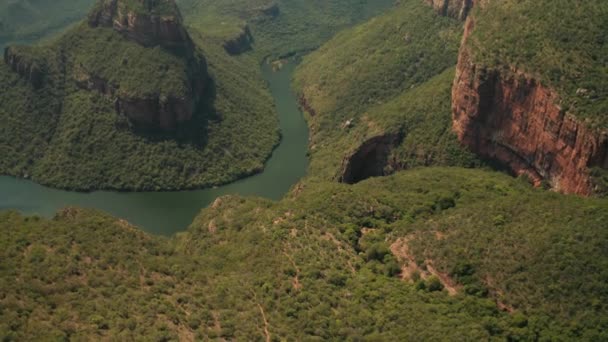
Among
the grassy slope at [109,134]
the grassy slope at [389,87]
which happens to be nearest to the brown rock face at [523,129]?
the grassy slope at [389,87]

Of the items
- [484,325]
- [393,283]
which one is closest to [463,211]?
[393,283]

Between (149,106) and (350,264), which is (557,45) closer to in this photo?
(350,264)

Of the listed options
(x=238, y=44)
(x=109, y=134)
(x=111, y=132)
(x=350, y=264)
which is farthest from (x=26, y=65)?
(x=350, y=264)

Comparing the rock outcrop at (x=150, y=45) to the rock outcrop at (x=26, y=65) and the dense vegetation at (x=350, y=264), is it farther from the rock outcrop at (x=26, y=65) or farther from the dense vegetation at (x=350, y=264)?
the dense vegetation at (x=350, y=264)

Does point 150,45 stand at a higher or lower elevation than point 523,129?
lower

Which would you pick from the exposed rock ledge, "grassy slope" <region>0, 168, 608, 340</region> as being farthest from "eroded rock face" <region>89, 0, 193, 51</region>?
"grassy slope" <region>0, 168, 608, 340</region>
